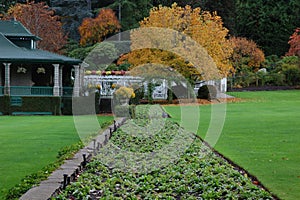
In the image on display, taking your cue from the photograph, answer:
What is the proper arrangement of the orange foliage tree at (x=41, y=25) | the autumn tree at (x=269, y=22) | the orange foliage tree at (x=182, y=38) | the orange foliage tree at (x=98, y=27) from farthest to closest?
1. the autumn tree at (x=269, y=22)
2. the orange foliage tree at (x=98, y=27)
3. the orange foliage tree at (x=41, y=25)
4. the orange foliage tree at (x=182, y=38)

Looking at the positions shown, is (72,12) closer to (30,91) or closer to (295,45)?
(295,45)

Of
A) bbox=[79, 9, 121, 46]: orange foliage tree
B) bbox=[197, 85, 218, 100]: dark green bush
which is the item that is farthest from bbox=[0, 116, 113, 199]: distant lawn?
bbox=[79, 9, 121, 46]: orange foliage tree

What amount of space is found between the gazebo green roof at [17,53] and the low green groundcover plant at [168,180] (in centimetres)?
1541

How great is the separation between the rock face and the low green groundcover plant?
144ft

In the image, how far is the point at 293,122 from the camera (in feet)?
58.6

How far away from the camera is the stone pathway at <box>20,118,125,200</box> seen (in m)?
6.68

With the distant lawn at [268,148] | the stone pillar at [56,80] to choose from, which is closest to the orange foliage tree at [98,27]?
the stone pillar at [56,80]

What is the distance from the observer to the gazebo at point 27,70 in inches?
1038

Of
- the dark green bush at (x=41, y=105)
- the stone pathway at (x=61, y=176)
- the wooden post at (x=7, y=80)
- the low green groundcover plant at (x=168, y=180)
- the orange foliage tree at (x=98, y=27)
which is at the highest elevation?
the orange foliage tree at (x=98, y=27)

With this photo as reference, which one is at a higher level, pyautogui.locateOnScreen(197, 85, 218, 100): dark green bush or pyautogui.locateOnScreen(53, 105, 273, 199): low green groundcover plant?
pyautogui.locateOnScreen(197, 85, 218, 100): dark green bush

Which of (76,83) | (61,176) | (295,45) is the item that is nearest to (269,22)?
(295,45)

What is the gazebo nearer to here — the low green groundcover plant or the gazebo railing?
the gazebo railing

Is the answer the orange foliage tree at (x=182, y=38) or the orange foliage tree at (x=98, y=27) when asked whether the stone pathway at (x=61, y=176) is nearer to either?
the orange foliage tree at (x=182, y=38)

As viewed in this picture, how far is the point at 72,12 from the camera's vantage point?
182 ft
